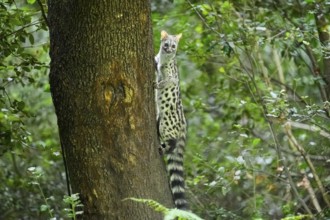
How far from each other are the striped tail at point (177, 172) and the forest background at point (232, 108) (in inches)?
14.2

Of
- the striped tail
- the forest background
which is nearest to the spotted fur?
the striped tail

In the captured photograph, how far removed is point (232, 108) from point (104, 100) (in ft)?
14.7

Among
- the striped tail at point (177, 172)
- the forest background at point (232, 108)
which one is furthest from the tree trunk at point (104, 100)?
the striped tail at point (177, 172)

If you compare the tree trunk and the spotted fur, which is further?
the spotted fur

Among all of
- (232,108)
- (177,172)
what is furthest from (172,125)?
(232,108)

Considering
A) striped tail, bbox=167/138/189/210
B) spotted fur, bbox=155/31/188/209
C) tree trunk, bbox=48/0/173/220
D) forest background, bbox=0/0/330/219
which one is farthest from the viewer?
forest background, bbox=0/0/330/219

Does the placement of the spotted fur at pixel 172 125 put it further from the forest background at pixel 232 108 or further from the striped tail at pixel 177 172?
the forest background at pixel 232 108

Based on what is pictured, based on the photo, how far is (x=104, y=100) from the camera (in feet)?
14.7

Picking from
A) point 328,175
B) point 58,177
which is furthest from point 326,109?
point 58,177

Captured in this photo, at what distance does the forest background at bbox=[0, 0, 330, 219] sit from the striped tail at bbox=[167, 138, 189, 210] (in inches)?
14.2

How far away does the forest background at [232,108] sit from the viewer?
6207mm

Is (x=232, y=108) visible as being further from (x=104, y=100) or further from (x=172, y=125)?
(x=104, y=100)

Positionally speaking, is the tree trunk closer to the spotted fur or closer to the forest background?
the forest background

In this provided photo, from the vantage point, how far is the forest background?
6.21 metres
